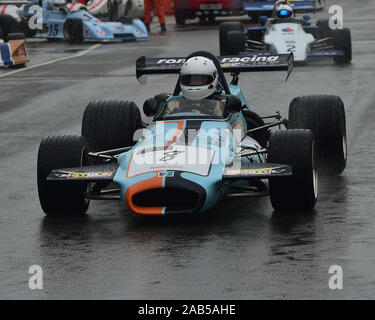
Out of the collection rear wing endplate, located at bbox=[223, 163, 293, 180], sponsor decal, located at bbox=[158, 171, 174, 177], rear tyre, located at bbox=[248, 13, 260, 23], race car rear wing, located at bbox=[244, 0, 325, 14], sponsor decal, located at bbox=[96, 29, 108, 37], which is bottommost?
rear tyre, located at bbox=[248, 13, 260, 23]

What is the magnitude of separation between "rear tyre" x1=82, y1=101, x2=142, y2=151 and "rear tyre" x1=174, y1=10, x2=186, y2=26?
1076 inches

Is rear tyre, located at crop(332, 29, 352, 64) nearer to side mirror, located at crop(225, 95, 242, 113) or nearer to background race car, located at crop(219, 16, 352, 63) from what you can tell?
background race car, located at crop(219, 16, 352, 63)

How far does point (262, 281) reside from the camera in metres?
7.82

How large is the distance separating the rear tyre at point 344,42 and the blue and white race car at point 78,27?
9.47 meters

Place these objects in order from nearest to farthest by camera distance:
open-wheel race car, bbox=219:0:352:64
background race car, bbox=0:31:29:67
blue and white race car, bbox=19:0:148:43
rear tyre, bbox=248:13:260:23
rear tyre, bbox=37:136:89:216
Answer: rear tyre, bbox=37:136:89:216, open-wheel race car, bbox=219:0:352:64, background race car, bbox=0:31:29:67, blue and white race car, bbox=19:0:148:43, rear tyre, bbox=248:13:260:23

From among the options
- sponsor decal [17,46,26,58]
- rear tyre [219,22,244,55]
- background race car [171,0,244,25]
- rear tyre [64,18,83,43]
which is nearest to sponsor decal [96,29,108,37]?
rear tyre [64,18,83,43]

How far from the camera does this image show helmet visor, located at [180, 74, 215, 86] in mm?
11109

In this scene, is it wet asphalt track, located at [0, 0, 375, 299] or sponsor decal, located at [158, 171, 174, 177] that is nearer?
wet asphalt track, located at [0, 0, 375, 299]

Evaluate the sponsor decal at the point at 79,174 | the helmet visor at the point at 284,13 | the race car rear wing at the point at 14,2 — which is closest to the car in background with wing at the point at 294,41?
the helmet visor at the point at 284,13

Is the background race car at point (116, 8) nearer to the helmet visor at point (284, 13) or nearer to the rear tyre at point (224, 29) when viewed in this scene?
the rear tyre at point (224, 29)

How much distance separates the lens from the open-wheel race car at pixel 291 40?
77.1 feet

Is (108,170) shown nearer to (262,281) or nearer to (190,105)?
(190,105)

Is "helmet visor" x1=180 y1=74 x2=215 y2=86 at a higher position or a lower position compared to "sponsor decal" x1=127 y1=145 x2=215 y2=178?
higher
